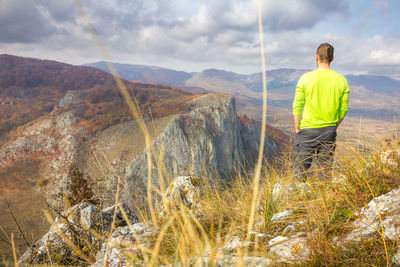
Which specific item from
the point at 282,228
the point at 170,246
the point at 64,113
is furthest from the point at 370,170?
the point at 64,113

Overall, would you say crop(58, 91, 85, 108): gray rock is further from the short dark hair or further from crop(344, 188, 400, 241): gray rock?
crop(344, 188, 400, 241): gray rock

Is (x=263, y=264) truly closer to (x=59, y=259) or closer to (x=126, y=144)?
(x=59, y=259)

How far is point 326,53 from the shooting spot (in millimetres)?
3256

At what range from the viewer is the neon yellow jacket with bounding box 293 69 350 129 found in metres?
3.27

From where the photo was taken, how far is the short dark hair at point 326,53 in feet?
10.7

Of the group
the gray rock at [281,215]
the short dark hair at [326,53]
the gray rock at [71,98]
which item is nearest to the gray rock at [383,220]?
the gray rock at [281,215]

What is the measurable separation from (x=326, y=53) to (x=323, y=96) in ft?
2.36

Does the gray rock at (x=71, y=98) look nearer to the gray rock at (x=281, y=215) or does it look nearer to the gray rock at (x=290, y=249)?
the gray rock at (x=281, y=215)

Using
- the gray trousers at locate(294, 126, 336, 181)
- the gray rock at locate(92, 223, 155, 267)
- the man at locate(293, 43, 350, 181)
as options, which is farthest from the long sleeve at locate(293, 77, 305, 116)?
the gray rock at locate(92, 223, 155, 267)

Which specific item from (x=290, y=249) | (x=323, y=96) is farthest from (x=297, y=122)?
(x=290, y=249)

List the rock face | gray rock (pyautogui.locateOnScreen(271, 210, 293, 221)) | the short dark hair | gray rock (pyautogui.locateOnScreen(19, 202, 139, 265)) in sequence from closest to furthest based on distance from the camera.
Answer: gray rock (pyautogui.locateOnScreen(271, 210, 293, 221)) → gray rock (pyautogui.locateOnScreen(19, 202, 139, 265)) → the short dark hair → the rock face

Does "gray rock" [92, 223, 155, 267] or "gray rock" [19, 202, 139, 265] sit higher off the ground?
"gray rock" [92, 223, 155, 267]

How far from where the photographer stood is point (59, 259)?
7.93 ft

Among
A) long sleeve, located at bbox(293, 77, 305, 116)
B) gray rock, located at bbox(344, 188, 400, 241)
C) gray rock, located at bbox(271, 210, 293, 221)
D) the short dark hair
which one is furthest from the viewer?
long sleeve, located at bbox(293, 77, 305, 116)
